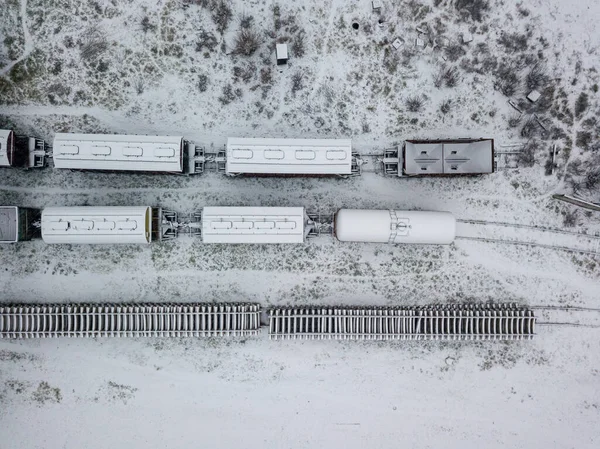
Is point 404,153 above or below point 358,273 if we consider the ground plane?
above

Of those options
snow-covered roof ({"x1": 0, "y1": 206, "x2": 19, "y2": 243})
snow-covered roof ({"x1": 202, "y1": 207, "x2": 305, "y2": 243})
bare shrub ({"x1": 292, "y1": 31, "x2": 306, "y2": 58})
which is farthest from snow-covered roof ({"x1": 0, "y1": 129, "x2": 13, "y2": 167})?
bare shrub ({"x1": 292, "y1": 31, "x2": 306, "y2": 58})

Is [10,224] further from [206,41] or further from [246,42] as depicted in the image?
[246,42]

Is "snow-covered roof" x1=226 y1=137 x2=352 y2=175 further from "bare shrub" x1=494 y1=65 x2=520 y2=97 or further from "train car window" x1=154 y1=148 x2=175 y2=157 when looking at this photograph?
"bare shrub" x1=494 y1=65 x2=520 y2=97

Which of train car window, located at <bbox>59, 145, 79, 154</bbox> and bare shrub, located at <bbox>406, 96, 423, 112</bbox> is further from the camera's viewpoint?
bare shrub, located at <bbox>406, 96, 423, 112</bbox>

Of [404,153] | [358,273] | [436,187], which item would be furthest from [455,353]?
[404,153]

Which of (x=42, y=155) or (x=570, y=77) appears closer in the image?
(x=42, y=155)

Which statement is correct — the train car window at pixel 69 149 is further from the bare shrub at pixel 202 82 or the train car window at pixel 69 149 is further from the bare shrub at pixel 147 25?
the bare shrub at pixel 147 25

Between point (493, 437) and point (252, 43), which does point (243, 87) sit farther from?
point (493, 437)
